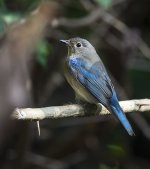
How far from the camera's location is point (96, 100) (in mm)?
5156

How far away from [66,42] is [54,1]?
1026mm

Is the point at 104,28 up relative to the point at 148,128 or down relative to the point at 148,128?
up

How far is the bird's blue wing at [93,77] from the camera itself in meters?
5.12

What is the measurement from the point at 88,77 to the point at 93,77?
0.13ft

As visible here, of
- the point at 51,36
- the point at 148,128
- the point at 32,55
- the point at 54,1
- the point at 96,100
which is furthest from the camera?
the point at 148,128

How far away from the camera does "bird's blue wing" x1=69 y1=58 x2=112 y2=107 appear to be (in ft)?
16.8

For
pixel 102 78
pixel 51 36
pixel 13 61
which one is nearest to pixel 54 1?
pixel 51 36

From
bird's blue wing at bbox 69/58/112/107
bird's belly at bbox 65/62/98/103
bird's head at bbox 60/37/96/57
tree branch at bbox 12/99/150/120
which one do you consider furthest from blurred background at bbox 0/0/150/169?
tree branch at bbox 12/99/150/120

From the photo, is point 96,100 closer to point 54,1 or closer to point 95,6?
point 54,1

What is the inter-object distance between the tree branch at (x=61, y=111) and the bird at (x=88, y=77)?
111mm

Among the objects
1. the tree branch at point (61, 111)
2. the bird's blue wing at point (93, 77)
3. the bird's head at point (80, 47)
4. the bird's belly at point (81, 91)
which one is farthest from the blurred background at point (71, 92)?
the tree branch at point (61, 111)

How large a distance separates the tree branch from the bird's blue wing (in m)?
0.12

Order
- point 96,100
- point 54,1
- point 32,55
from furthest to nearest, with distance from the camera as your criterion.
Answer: point 54,1, point 32,55, point 96,100

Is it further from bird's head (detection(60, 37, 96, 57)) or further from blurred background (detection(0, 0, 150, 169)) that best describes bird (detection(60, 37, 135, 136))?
blurred background (detection(0, 0, 150, 169))
